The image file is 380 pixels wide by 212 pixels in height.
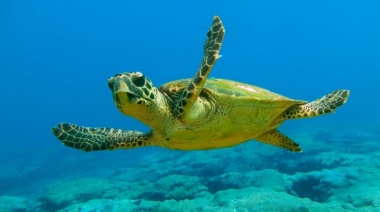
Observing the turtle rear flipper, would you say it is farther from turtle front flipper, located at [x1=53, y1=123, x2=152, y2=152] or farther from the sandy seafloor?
the sandy seafloor

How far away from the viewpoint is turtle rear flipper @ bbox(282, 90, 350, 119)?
19.8 ft

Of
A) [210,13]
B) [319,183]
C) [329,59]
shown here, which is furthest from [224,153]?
[210,13]

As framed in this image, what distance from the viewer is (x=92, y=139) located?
588 centimetres

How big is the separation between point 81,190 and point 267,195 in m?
7.69

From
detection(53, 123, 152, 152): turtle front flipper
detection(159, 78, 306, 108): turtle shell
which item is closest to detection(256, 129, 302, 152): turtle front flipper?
detection(159, 78, 306, 108): turtle shell

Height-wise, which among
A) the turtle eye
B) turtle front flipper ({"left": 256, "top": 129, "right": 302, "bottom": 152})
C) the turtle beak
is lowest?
the turtle beak

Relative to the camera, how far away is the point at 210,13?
177500 mm

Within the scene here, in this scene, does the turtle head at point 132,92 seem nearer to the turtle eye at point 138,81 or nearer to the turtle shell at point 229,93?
the turtle eye at point 138,81

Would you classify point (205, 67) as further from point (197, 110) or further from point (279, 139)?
point (279, 139)

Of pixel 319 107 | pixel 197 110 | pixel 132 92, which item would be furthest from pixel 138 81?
pixel 319 107

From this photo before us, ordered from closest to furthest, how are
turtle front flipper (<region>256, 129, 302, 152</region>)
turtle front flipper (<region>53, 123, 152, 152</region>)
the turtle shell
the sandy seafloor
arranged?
the turtle shell, turtle front flipper (<region>53, 123, 152, 152</region>), turtle front flipper (<region>256, 129, 302, 152</region>), the sandy seafloor

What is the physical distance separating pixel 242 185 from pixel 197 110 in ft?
24.9

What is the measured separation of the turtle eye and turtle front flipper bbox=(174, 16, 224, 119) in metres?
0.52

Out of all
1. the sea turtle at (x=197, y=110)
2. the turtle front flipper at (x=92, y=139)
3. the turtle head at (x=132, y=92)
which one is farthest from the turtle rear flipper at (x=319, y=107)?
the turtle head at (x=132, y=92)
